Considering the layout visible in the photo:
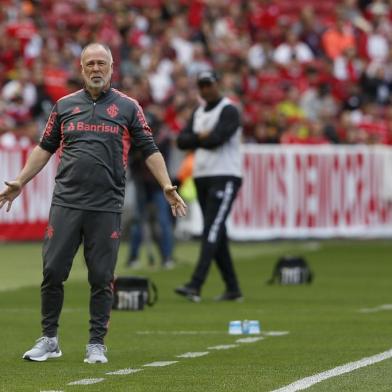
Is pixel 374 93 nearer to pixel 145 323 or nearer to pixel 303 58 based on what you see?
pixel 303 58

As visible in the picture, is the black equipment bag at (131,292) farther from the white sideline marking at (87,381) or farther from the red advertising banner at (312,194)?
the red advertising banner at (312,194)

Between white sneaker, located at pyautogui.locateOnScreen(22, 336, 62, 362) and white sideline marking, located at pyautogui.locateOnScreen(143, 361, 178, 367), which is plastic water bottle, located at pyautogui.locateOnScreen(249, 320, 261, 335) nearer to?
white sideline marking, located at pyautogui.locateOnScreen(143, 361, 178, 367)

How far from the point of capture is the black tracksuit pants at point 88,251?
10203 mm

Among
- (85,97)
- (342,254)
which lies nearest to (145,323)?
(85,97)

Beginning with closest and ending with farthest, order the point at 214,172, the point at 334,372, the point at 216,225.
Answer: the point at 334,372 → the point at 216,225 → the point at 214,172

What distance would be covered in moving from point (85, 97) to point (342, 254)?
13658 millimetres

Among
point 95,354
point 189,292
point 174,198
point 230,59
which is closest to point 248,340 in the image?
point 95,354

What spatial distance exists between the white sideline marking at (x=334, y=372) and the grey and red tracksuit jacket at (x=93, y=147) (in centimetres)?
188

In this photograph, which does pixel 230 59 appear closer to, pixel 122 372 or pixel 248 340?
pixel 248 340

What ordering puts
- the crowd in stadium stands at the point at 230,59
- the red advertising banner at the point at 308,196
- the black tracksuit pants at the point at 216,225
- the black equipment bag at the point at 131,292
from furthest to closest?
the crowd in stadium stands at the point at 230,59, the red advertising banner at the point at 308,196, the black tracksuit pants at the point at 216,225, the black equipment bag at the point at 131,292

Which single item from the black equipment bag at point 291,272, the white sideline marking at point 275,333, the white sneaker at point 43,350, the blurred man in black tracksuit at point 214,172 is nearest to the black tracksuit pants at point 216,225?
the blurred man in black tracksuit at point 214,172

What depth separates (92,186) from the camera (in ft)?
33.5

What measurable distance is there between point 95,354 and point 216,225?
5.24 metres

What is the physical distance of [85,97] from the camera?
33.8 ft
